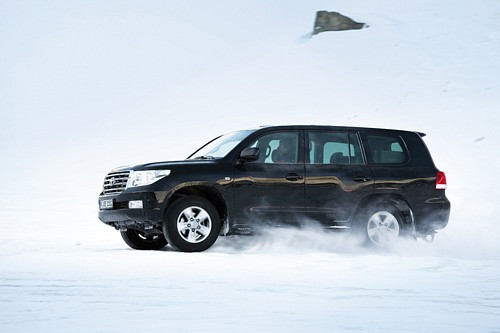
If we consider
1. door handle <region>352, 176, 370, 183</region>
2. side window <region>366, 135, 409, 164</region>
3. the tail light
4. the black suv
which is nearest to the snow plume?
the black suv

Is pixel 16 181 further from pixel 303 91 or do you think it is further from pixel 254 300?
pixel 254 300

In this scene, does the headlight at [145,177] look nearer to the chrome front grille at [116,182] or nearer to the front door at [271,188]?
the chrome front grille at [116,182]

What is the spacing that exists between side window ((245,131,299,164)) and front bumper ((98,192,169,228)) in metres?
1.36

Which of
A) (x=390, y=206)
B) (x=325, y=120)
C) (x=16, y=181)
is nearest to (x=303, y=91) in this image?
(x=325, y=120)

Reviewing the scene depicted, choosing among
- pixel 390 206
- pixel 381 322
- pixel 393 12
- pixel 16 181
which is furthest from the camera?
pixel 393 12

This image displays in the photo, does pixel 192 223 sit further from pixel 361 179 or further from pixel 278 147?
pixel 361 179

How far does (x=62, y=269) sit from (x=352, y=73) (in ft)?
113

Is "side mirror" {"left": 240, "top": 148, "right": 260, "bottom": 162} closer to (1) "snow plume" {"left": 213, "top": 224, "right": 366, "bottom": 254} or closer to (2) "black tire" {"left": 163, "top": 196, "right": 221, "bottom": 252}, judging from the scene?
(2) "black tire" {"left": 163, "top": 196, "right": 221, "bottom": 252}

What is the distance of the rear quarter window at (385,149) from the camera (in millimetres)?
11727

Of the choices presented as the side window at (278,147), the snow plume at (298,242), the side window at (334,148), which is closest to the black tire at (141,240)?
the snow plume at (298,242)

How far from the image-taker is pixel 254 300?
676cm

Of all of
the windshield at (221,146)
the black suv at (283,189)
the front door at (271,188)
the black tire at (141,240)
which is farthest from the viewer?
the black tire at (141,240)

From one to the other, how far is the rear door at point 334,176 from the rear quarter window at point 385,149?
0.16 meters

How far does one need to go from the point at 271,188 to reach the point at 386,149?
1.82m
